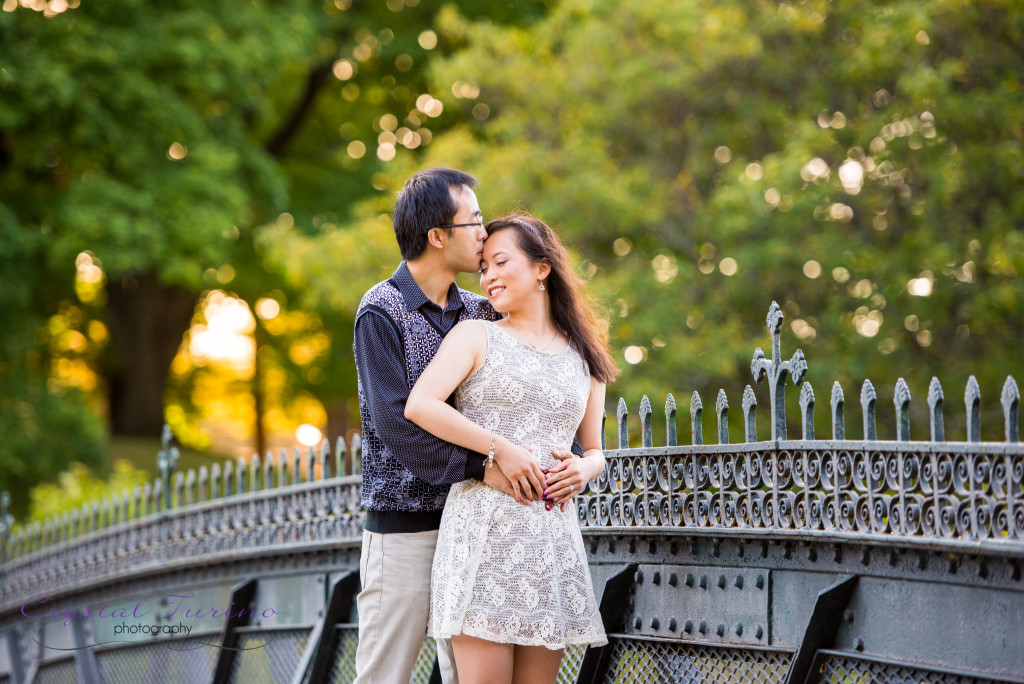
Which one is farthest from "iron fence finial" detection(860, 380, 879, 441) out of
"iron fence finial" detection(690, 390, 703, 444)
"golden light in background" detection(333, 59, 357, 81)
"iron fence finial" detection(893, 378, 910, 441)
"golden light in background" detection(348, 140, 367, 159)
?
"golden light in background" detection(333, 59, 357, 81)

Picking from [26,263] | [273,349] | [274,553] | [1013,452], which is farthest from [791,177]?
[273,349]

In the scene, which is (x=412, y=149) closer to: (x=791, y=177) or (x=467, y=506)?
(x=791, y=177)

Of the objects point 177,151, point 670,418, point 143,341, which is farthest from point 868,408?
point 143,341

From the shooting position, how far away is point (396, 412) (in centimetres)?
345

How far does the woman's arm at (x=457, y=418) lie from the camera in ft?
11.0

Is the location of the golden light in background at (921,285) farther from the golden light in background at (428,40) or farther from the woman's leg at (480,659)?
the golden light in background at (428,40)

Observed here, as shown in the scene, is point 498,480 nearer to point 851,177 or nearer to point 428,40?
point 851,177

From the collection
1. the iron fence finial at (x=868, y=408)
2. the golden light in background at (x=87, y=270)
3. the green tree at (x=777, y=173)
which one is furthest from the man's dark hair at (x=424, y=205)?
the golden light in background at (x=87, y=270)

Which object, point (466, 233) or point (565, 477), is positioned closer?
point (565, 477)

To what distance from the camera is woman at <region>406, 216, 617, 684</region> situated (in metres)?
3.35

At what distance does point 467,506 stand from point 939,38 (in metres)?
10.6

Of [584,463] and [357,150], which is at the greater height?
[357,150]

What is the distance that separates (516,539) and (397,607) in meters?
0.52

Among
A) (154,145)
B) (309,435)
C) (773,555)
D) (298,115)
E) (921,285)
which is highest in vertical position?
(298,115)
